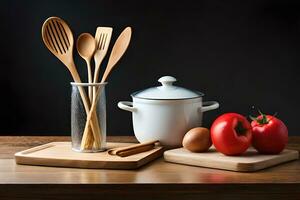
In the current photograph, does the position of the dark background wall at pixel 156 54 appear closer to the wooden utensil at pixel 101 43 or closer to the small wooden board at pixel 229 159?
the wooden utensil at pixel 101 43

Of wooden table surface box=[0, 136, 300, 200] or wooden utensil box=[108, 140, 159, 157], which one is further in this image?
wooden utensil box=[108, 140, 159, 157]

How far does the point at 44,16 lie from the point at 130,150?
3.78 feet

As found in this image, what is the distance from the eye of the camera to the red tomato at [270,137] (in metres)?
1.35

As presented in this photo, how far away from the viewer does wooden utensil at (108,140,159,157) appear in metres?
1.33

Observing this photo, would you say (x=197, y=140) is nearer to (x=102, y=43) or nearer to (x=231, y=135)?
(x=231, y=135)

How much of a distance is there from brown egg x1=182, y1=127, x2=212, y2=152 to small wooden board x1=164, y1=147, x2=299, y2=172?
2 cm

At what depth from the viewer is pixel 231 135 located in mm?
1301

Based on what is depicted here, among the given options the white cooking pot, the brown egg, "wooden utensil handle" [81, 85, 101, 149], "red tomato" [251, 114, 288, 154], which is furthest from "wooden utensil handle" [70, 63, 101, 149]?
"red tomato" [251, 114, 288, 154]

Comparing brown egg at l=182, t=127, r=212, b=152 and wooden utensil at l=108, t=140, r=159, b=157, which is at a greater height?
brown egg at l=182, t=127, r=212, b=152

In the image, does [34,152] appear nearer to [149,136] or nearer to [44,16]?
[149,136]

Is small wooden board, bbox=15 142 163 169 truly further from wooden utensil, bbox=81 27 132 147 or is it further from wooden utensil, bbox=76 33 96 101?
wooden utensil, bbox=76 33 96 101

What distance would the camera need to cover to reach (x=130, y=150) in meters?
1.36
